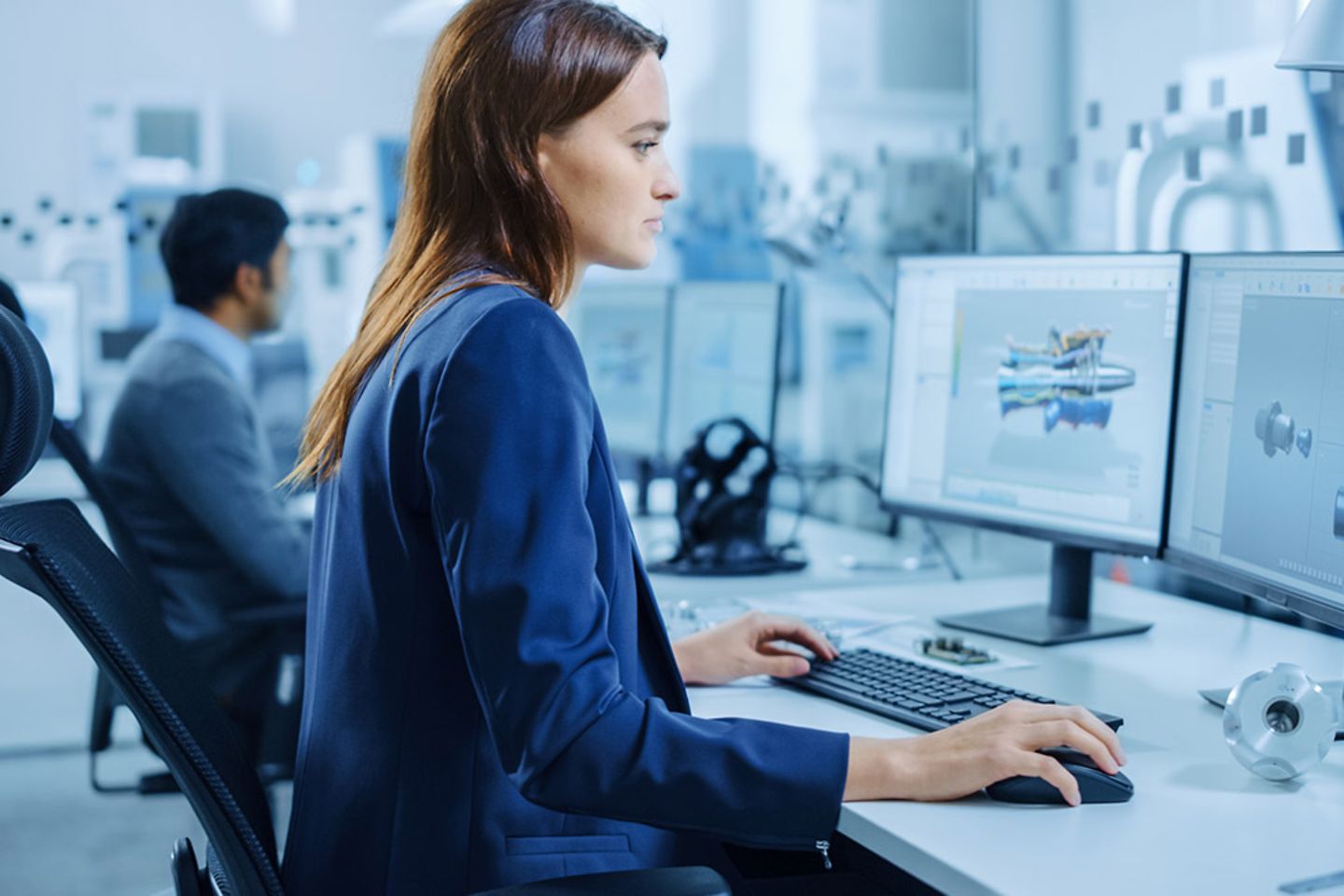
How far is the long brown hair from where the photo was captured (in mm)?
1076

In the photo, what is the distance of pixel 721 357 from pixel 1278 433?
1.33 m

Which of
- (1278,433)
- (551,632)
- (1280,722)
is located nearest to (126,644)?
(551,632)

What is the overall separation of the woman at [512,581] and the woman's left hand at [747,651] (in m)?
0.27

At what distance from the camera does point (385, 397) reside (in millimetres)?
1042

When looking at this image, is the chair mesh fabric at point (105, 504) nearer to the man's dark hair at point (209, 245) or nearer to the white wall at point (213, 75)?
the man's dark hair at point (209, 245)

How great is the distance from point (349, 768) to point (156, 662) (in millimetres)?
167

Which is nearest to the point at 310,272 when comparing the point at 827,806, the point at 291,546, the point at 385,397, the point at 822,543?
the point at 291,546

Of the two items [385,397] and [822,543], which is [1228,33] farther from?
[385,397]

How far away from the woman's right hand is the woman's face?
455mm

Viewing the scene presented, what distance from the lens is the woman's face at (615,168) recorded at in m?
1.10

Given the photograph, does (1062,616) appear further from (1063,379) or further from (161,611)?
(161,611)

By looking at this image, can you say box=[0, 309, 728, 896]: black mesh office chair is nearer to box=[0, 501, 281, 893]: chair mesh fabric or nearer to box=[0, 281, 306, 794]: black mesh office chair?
box=[0, 501, 281, 893]: chair mesh fabric

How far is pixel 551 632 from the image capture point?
0.94 metres

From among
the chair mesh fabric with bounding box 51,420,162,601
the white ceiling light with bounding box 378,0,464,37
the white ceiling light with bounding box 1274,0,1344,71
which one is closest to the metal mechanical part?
the white ceiling light with bounding box 1274,0,1344,71
